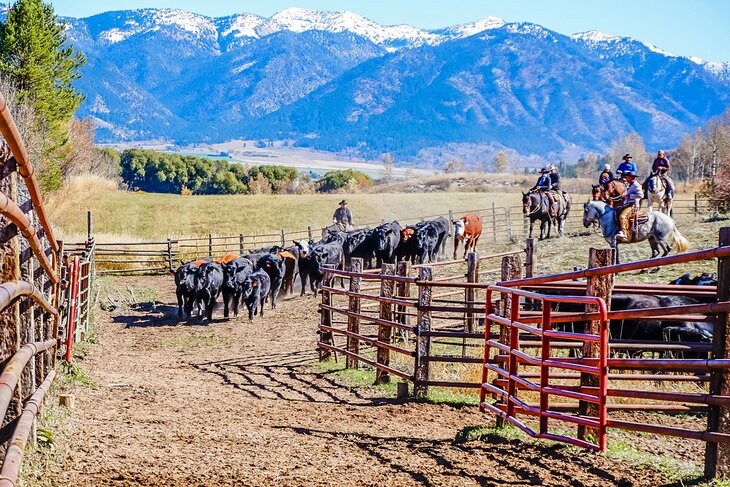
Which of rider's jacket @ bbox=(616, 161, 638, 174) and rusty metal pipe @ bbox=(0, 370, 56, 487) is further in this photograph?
rider's jacket @ bbox=(616, 161, 638, 174)

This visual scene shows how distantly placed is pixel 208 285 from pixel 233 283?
61cm

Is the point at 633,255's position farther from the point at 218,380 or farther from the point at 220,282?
the point at 218,380

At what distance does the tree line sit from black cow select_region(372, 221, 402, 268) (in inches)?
2401

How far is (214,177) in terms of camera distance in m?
103

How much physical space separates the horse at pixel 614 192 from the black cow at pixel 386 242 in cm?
669

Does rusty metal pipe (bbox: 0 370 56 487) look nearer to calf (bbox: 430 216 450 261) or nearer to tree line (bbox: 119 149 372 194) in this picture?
→ calf (bbox: 430 216 450 261)

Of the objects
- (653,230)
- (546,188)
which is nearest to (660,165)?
(546,188)

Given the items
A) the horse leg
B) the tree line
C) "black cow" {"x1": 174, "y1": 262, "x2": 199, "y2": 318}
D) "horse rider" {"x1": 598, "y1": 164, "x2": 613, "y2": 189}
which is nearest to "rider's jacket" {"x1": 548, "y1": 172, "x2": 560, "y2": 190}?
"horse rider" {"x1": 598, "y1": 164, "x2": 613, "y2": 189}

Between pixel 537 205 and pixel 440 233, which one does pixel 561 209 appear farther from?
pixel 440 233

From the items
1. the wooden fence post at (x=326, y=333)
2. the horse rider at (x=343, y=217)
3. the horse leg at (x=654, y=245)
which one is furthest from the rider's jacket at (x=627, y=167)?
the wooden fence post at (x=326, y=333)

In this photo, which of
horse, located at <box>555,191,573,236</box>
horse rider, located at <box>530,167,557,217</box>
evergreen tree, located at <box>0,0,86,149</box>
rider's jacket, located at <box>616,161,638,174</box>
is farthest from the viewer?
evergreen tree, located at <box>0,0,86,149</box>

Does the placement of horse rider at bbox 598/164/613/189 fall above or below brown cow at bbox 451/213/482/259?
above

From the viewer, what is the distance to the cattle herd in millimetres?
17609

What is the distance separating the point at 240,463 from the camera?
5.57 m
